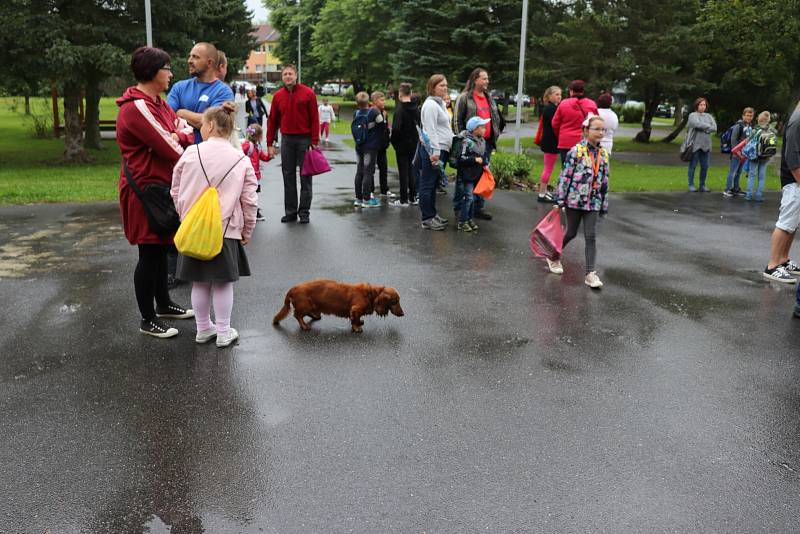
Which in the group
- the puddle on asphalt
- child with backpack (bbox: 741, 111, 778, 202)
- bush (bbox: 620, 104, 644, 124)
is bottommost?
Answer: the puddle on asphalt

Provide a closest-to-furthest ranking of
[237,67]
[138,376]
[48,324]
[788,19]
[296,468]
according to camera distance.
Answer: [296,468] < [138,376] < [48,324] < [788,19] < [237,67]

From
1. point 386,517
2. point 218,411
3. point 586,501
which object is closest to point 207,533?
point 386,517

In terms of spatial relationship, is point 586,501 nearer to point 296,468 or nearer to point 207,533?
point 296,468

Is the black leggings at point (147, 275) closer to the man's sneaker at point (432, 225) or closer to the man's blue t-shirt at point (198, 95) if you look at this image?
the man's blue t-shirt at point (198, 95)

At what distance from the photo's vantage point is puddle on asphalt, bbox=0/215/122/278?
757 cm

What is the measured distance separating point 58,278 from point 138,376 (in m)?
2.95

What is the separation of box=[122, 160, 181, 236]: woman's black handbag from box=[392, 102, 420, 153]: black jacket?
21.6 ft

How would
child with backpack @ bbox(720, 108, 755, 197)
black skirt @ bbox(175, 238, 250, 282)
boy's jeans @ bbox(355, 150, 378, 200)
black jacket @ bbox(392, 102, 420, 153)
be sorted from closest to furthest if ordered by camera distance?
black skirt @ bbox(175, 238, 250, 282) < black jacket @ bbox(392, 102, 420, 153) < boy's jeans @ bbox(355, 150, 378, 200) < child with backpack @ bbox(720, 108, 755, 197)

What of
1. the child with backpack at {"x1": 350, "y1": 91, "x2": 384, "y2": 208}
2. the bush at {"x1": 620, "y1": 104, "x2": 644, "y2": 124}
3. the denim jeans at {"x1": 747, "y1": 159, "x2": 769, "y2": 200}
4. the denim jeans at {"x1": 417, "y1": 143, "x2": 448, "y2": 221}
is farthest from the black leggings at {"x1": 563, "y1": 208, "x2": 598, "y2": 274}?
the bush at {"x1": 620, "y1": 104, "x2": 644, "y2": 124}

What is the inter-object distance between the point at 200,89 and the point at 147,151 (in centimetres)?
158

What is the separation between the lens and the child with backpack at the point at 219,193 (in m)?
4.98

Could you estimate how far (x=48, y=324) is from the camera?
19.0 feet

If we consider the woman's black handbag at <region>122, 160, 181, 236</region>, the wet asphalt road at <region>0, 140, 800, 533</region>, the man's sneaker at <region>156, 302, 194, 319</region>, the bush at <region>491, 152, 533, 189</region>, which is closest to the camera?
the wet asphalt road at <region>0, 140, 800, 533</region>

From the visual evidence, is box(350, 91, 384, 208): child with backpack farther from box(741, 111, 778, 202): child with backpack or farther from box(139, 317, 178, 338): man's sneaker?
box(741, 111, 778, 202): child with backpack
